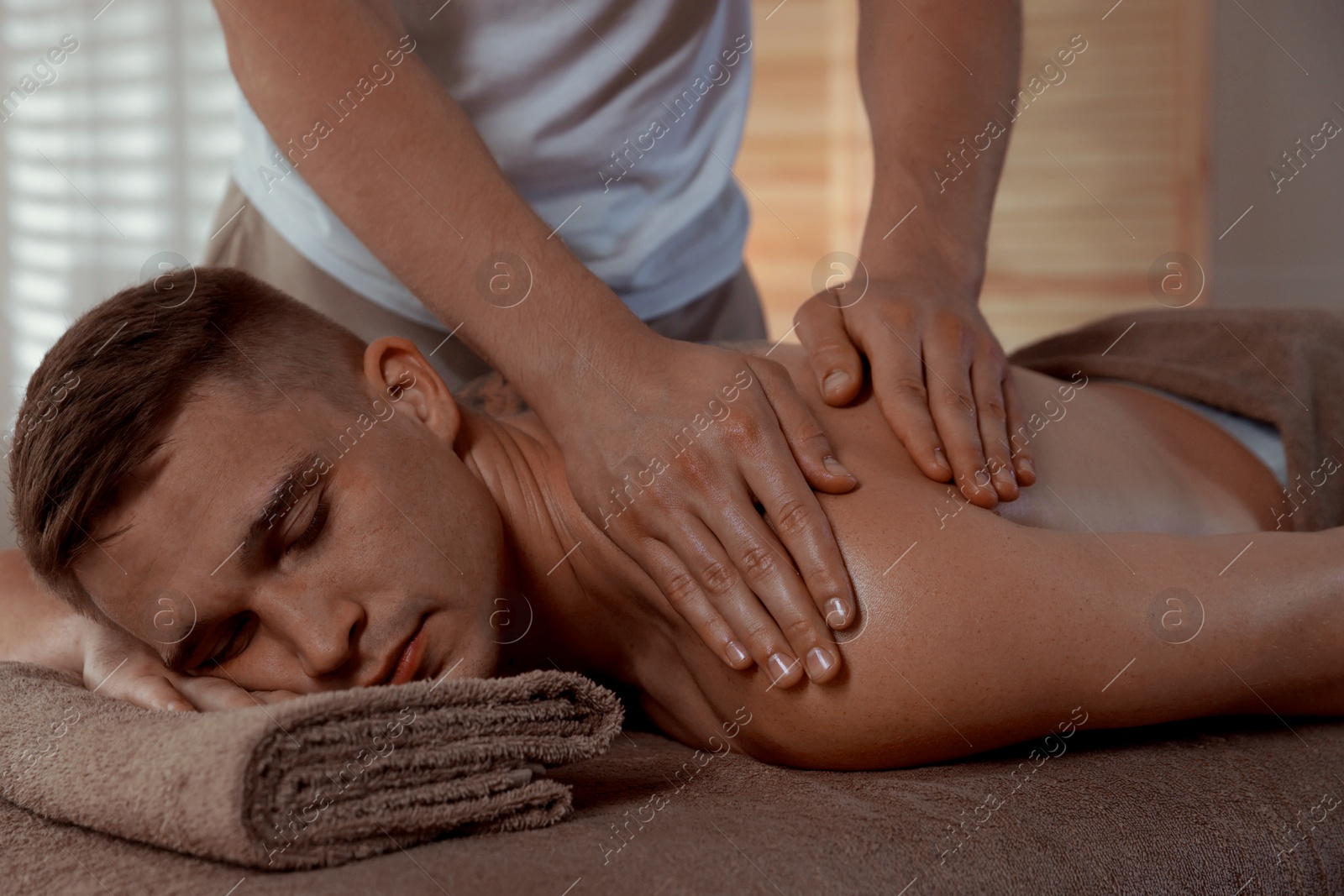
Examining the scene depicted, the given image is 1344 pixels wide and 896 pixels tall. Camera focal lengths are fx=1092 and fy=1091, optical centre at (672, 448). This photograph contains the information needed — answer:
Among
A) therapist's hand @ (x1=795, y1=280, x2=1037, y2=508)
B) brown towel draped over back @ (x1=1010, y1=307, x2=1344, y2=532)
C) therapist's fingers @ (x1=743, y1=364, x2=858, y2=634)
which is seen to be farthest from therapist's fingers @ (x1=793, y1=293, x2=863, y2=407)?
brown towel draped over back @ (x1=1010, y1=307, x2=1344, y2=532)

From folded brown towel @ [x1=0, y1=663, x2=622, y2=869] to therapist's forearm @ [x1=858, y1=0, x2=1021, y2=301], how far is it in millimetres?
649

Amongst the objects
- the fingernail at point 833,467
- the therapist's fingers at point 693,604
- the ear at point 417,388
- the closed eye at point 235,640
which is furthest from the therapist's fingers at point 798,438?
the closed eye at point 235,640

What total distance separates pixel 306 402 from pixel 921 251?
2.15 ft

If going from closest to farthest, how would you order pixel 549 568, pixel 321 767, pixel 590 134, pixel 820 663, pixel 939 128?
pixel 321 767 → pixel 820 663 → pixel 549 568 → pixel 939 128 → pixel 590 134

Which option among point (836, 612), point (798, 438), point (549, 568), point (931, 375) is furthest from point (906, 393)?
point (549, 568)

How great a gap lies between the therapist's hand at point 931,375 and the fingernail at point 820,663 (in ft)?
0.68

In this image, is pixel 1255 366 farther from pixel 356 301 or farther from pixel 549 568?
pixel 356 301

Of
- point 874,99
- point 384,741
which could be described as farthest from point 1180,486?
point 384,741

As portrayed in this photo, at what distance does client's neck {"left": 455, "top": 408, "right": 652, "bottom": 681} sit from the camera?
1.09 meters

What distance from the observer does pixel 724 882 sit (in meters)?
0.69

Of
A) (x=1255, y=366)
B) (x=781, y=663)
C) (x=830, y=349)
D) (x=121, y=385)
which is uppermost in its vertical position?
(x=121, y=385)

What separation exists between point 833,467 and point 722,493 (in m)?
0.11

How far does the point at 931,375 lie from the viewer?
104 cm

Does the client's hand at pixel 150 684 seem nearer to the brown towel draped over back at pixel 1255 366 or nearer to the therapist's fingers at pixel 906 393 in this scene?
the therapist's fingers at pixel 906 393
